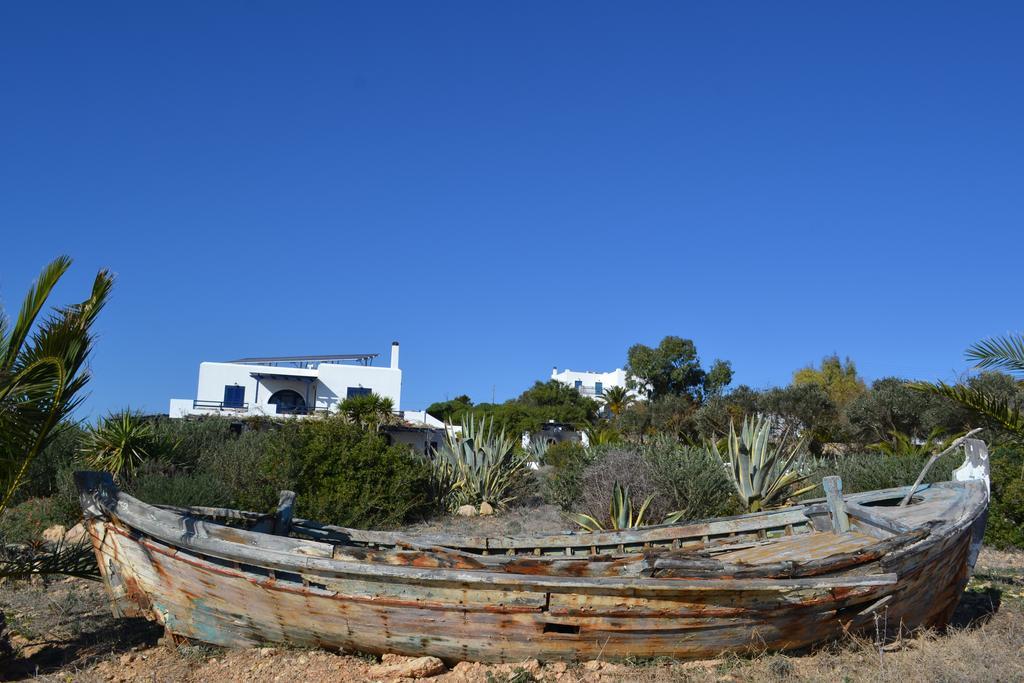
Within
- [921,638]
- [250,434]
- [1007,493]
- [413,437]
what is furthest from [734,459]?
[413,437]

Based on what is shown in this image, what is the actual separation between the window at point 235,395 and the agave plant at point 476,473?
2509 centimetres

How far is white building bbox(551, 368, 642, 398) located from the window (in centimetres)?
3713

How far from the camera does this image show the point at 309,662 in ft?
18.4

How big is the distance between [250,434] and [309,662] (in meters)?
13.6

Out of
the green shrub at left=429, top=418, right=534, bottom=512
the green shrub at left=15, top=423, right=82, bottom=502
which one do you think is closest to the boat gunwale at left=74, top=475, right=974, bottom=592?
the green shrub at left=429, top=418, right=534, bottom=512

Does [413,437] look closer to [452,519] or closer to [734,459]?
[452,519]

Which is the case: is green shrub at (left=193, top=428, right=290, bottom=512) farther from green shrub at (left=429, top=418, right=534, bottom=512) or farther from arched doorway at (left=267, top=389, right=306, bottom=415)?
arched doorway at (left=267, top=389, right=306, bottom=415)

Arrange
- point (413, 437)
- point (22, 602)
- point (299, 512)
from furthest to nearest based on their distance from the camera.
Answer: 1. point (413, 437)
2. point (299, 512)
3. point (22, 602)

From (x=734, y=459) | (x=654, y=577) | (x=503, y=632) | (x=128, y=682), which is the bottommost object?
(x=128, y=682)

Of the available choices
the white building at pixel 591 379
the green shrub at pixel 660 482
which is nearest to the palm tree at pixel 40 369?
the green shrub at pixel 660 482

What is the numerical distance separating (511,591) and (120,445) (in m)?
12.2

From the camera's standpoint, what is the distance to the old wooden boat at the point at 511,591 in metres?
5.23

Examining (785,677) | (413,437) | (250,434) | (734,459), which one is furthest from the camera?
(413,437)

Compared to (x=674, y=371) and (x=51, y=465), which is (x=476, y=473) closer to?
(x=51, y=465)
